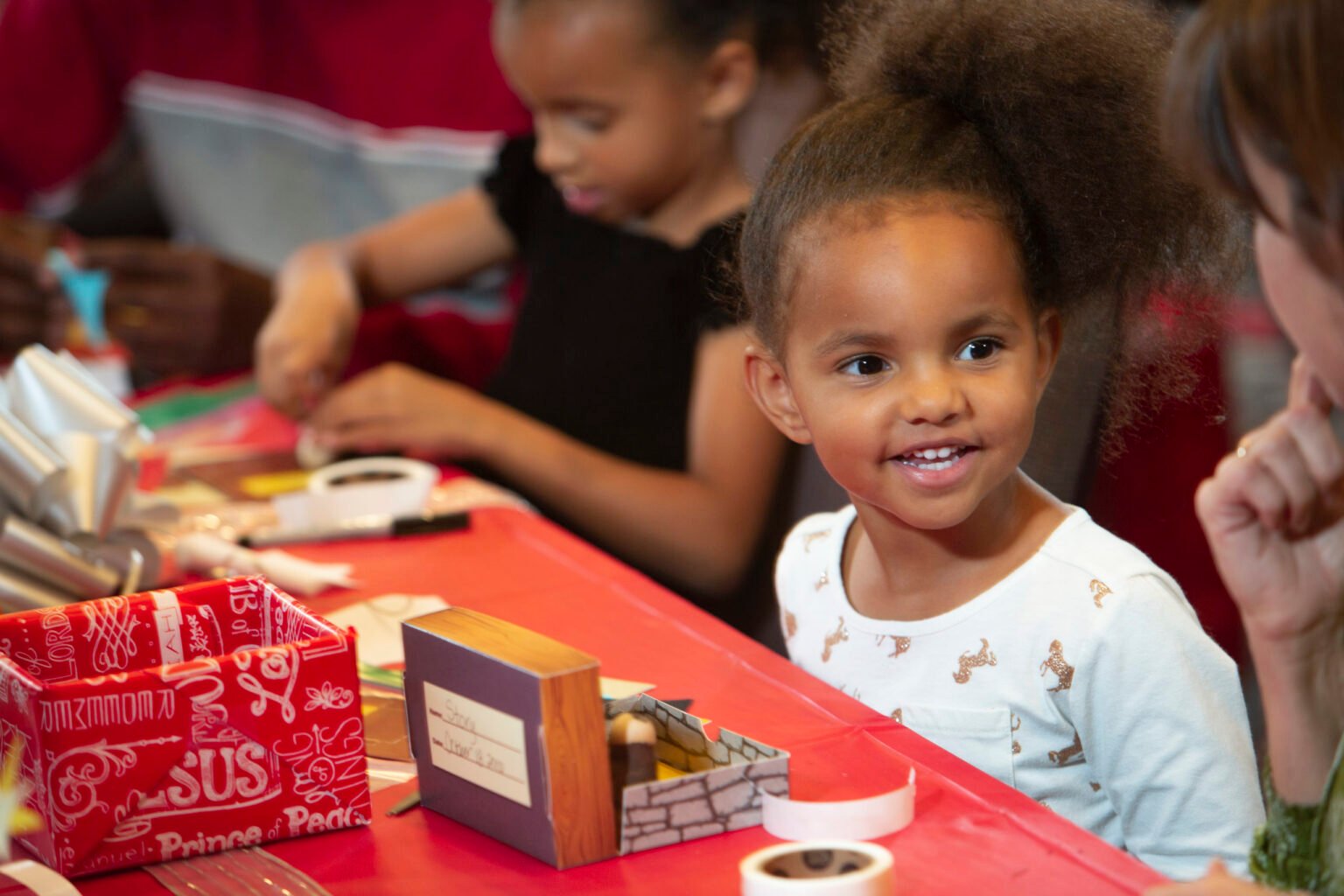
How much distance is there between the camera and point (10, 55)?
322 cm

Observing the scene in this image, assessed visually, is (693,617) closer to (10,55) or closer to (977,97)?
(977,97)

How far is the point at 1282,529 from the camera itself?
2.51 feet

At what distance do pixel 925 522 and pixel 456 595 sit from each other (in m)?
0.42

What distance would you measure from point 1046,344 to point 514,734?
0.49m

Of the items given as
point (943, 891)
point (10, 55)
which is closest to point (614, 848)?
point (943, 891)

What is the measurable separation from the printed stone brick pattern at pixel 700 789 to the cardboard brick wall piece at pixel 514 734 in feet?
0.06

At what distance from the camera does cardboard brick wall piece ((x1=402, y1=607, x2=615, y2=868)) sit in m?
0.70

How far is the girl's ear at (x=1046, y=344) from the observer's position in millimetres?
1001

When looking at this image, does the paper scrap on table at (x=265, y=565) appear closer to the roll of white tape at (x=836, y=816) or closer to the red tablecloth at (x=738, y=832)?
the red tablecloth at (x=738, y=832)

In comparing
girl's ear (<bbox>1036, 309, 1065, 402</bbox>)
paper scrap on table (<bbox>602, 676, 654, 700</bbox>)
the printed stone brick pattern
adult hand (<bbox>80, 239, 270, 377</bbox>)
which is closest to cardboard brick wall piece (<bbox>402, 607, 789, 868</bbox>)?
the printed stone brick pattern

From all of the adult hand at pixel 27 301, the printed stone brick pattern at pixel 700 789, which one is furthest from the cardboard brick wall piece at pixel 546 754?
the adult hand at pixel 27 301

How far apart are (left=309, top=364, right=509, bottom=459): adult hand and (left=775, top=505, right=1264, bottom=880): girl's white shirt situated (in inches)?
28.7

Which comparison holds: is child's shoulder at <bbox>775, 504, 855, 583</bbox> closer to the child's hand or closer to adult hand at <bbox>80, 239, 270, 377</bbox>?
the child's hand

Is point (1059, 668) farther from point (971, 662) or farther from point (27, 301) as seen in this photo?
point (27, 301)
